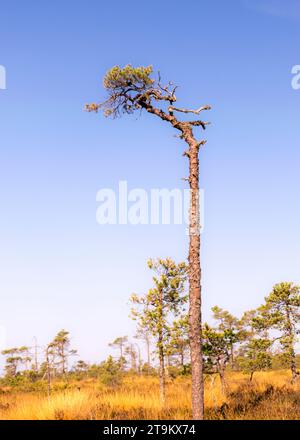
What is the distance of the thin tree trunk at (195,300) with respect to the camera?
390 inches

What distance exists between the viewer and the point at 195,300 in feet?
33.0

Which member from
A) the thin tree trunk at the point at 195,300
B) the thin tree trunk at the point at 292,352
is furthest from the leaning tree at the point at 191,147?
the thin tree trunk at the point at 292,352

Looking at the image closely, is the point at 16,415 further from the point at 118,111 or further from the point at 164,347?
the point at 118,111

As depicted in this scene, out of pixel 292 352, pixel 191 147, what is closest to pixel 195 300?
pixel 191 147

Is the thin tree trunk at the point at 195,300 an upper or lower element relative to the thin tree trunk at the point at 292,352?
upper

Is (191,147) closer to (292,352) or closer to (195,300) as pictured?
(195,300)

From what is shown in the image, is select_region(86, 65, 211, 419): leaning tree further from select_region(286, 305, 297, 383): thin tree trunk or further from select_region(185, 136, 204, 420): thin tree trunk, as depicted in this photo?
select_region(286, 305, 297, 383): thin tree trunk

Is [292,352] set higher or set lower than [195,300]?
lower

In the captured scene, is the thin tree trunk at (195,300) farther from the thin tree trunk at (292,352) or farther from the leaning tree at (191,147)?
the thin tree trunk at (292,352)

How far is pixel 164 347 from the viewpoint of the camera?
18609 millimetres

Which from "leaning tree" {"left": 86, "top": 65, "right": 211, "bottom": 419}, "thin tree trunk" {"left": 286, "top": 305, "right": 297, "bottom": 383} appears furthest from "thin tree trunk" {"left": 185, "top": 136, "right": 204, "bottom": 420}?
"thin tree trunk" {"left": 286, "top": 305, "right": 297, "bottom": 383}

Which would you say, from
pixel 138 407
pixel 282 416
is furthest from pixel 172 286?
pixel 282 416
